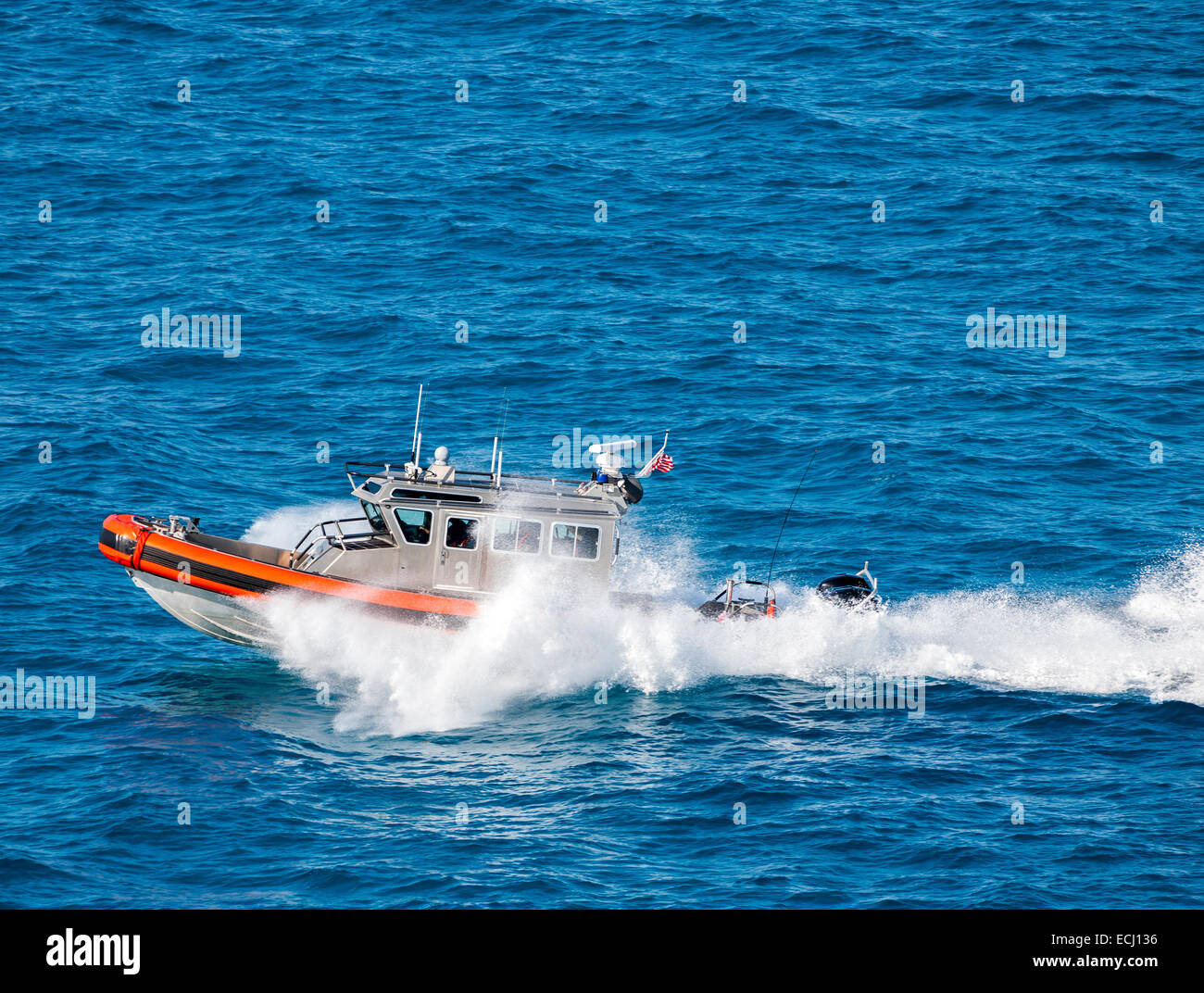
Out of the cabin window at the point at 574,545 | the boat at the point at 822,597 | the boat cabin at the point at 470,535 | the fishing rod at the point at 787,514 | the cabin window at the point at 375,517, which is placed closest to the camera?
the boat cabin at the point at 470,535

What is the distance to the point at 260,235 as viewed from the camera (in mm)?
49750

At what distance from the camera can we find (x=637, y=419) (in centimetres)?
3856

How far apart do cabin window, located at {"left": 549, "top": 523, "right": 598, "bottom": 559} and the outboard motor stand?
15.5ft

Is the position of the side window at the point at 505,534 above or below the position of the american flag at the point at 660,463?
below

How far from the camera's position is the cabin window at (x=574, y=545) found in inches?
1069

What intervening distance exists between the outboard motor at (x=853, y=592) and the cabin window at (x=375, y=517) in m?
8.85

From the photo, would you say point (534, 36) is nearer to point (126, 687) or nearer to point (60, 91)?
point (60, 91)

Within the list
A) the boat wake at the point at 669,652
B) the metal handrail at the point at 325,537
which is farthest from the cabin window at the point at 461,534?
the metal handrail at the point at 325,537

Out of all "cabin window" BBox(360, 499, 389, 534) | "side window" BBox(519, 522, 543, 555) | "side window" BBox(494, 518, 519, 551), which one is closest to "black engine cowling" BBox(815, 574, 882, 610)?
"side window" BBox(519, 522, 543, 555)

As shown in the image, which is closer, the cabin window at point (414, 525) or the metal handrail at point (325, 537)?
the cabin window at point (414, 525)

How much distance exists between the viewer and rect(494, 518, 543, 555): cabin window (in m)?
27.1

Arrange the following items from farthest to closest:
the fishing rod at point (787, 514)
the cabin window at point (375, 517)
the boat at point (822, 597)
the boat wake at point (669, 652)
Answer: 1. the fishing rod at point (787, 514)
2. the boat at point (822, 597)
3. the cabin window at point (375, 517)
4. the boat wake at point (669, 652)

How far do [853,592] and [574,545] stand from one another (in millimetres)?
5671

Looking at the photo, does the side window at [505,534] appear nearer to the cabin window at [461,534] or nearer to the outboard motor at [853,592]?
the cabin window at [461,534]
